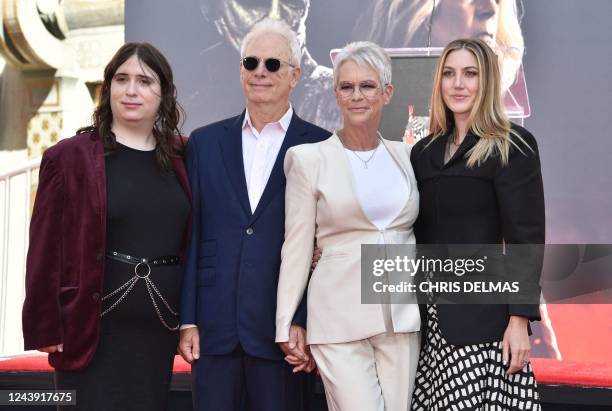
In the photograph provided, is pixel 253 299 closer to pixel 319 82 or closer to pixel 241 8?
pixel 319 82

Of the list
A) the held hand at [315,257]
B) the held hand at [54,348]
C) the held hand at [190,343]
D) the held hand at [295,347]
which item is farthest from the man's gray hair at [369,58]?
the held hand at [54,348]

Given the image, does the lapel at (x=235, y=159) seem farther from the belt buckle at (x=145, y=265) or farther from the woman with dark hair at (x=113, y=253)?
the belt buckle at (x=145, y=265)

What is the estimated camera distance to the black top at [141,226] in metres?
2.57

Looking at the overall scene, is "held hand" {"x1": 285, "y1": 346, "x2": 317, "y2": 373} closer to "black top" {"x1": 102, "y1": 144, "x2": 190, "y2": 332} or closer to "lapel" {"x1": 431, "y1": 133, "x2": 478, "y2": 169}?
"black top" {"x1": 102, "y1": 144, "x2": 190, "y2": 332}

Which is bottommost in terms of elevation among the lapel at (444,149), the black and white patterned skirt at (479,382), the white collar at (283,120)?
the black and white patterned skirt at (479,382)

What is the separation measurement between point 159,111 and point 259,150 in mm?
386

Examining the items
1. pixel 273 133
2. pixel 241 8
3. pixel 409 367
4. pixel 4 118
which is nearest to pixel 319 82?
pixel 241 8

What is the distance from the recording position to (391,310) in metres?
2.60

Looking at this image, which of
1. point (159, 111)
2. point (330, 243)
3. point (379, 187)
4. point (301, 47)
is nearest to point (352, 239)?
point (330, 243)

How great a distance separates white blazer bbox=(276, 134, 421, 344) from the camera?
2613 millimetres

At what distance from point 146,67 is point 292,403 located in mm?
1285

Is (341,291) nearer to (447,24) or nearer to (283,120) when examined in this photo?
(283,120)

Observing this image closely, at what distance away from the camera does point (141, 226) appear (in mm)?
2596

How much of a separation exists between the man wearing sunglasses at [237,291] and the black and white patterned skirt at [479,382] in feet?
1.62
